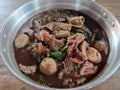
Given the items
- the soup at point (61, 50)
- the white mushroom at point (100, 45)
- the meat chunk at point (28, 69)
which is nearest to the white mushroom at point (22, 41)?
the soup at point (61, 50)

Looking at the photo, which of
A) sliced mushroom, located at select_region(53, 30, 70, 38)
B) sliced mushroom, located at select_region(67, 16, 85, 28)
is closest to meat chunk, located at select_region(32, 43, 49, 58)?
sliced mushroom, located at select_region(53, 30, 70, 38)

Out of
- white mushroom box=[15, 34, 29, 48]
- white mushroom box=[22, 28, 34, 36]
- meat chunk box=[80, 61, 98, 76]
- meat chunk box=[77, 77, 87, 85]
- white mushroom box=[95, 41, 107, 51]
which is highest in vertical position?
white mushroom box=[22, 28, 34, 36]

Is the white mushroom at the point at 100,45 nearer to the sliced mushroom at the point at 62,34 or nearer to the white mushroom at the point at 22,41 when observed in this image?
the sliced mushroom at the point at 62,34

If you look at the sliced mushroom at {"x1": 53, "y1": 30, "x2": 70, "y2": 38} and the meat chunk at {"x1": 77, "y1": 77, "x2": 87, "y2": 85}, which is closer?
the meat chunk at {"x1": 77, "y1": 77, "x2": 87, "y2": 85}

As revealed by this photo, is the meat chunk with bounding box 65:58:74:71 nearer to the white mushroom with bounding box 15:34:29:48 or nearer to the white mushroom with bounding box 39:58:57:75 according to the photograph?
the white mushroom with bounding box 39:58:57:75

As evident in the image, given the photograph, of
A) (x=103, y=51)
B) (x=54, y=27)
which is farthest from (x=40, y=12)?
(x=103, y=51)

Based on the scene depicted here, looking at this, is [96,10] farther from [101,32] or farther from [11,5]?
[11,5]
